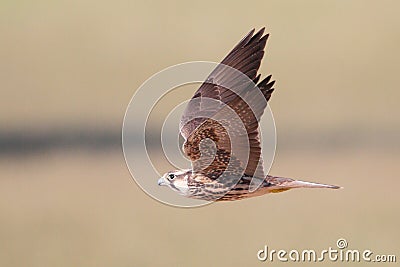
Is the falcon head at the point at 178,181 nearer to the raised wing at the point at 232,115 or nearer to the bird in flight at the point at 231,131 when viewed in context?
the bird in flight at the point at 231,131

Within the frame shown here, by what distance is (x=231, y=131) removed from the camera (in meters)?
7.26

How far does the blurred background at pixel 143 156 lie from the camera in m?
11.2

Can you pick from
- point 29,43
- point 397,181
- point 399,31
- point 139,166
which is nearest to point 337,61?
point 399,31

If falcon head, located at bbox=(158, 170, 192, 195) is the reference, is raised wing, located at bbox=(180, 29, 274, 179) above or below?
above

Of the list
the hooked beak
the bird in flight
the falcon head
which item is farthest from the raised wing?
the hooked beak

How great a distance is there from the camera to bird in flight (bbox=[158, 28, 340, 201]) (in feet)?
23.7

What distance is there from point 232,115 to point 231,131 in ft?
0.34

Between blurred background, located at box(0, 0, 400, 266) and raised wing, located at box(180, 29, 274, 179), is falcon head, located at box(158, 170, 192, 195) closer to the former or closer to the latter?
raised wing, located at box(180, 29, 274, 179)

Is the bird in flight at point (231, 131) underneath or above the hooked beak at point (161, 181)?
above

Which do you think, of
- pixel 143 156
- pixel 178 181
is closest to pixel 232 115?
pixel 178 181

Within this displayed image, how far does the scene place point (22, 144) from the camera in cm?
1391

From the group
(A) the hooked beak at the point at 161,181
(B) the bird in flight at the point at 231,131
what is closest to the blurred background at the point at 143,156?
(A) the hooked beak at the point at 161,181

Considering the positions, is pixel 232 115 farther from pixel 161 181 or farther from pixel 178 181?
pixel 161 181

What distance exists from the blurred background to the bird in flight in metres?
3.03
